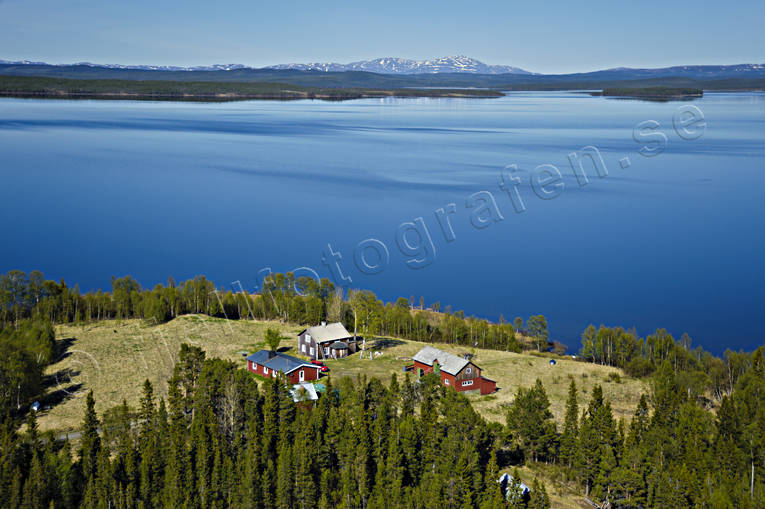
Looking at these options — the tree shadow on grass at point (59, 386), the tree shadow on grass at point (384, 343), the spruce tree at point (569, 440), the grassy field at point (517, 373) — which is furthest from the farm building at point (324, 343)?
the spruce tree at point (569, 440)

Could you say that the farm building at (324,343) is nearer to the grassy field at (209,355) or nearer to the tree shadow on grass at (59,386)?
the grassy field at (209,355)

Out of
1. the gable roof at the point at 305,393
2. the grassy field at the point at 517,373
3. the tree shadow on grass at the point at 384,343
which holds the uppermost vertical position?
the gable roof at the point at 305,393

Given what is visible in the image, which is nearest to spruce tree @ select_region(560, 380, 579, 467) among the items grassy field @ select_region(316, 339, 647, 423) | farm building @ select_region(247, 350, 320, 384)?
grassy field @ select_region(316, 339, 647, 423)

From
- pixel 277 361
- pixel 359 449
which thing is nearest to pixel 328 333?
pixel 277 361

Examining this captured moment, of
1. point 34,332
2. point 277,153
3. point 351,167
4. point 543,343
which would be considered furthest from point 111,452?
point 277,153

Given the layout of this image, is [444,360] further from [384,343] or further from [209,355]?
[209,355]

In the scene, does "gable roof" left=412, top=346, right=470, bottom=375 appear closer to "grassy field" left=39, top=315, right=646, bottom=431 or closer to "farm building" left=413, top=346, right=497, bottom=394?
"farm building" left=413, top=346, right=497, bottom=394
